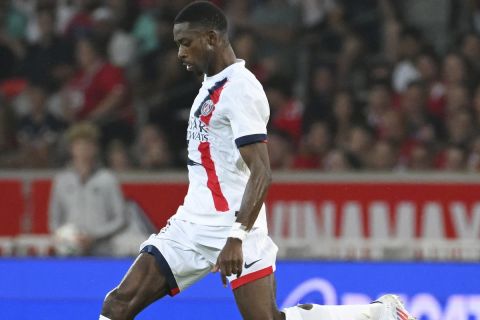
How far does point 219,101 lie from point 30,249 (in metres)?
4.13

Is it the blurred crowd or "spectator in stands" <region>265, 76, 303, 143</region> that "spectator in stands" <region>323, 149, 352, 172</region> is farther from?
"spectator in stands" <region>265, 76, 303, 143</region>

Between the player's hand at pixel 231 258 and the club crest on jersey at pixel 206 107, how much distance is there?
2.01 ft

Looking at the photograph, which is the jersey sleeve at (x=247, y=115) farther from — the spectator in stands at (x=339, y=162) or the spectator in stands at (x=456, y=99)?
the spectator in stands at (x=456, y=99)

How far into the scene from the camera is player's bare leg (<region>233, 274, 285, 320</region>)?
538cm

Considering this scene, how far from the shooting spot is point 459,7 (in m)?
11.7

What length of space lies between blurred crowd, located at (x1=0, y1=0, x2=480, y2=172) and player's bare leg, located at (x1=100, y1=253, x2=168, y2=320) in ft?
16.0

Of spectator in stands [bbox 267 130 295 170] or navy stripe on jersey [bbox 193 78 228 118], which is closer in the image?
navy stripe on jersey [bbox 193 78 228 118]

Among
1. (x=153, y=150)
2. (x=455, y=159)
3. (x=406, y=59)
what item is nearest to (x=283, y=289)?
(x=455, y=159)

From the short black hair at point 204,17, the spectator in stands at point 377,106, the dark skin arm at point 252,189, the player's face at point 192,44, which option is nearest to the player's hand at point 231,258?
the dark skin arm at point 252,189

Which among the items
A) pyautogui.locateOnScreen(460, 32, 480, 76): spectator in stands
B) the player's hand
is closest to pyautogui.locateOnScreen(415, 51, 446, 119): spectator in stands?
pyautogui.locateOnScreen(460, 32, 480, 76): spectator in stands

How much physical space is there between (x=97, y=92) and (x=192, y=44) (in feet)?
20.0

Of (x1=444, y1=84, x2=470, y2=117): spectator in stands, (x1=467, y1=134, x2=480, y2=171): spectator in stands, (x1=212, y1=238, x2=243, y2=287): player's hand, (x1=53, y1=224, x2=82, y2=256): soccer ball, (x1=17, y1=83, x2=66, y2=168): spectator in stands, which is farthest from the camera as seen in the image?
(x1=17, y1=83, x2=66, y2=168): spectator in stands

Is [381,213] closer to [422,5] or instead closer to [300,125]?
[300,125]

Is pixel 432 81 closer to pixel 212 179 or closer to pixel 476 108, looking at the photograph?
pixel 476 108
